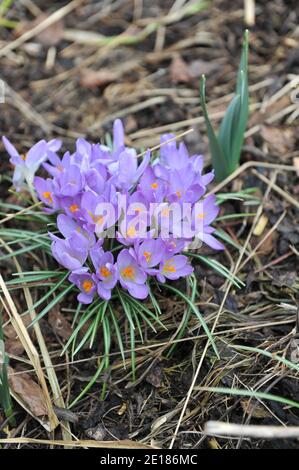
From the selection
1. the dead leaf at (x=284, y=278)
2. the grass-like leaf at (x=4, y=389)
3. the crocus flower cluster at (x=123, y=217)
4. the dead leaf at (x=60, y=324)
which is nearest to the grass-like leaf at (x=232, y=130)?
the crocus flower cluster at (x=123, y=217)

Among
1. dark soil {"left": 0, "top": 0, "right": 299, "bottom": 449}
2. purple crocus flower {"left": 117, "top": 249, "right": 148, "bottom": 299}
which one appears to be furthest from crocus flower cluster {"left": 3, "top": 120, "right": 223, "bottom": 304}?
dark soil {"left": 0, "top": 0, "right": 299, "bottom": 449}

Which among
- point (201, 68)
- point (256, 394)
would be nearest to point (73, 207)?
point (256, 394)

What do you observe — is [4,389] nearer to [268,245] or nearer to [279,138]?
[268,245]

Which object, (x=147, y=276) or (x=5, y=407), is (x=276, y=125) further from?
(x=5, y=407)

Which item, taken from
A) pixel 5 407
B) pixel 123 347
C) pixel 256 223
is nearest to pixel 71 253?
pixel 123 347

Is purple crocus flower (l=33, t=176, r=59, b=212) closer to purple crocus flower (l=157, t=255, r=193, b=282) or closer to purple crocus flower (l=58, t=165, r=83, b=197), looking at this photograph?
purple crocus flower (l=58, t=165, r=83, b=197)

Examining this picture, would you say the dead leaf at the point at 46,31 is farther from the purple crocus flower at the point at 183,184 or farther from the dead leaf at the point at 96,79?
the purple crocus flower at the point at 183,184

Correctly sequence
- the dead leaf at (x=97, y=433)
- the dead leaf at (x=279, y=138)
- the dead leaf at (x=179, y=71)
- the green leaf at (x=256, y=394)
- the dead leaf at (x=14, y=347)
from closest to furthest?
the green leaf at (x=256, y=394)
the dead leaf at (x=97, y=433)
the dead leaf at (x=14, y=347)
the dead leaf at (x=279, y=138)
the dead leaf at (x=179, y=71)
